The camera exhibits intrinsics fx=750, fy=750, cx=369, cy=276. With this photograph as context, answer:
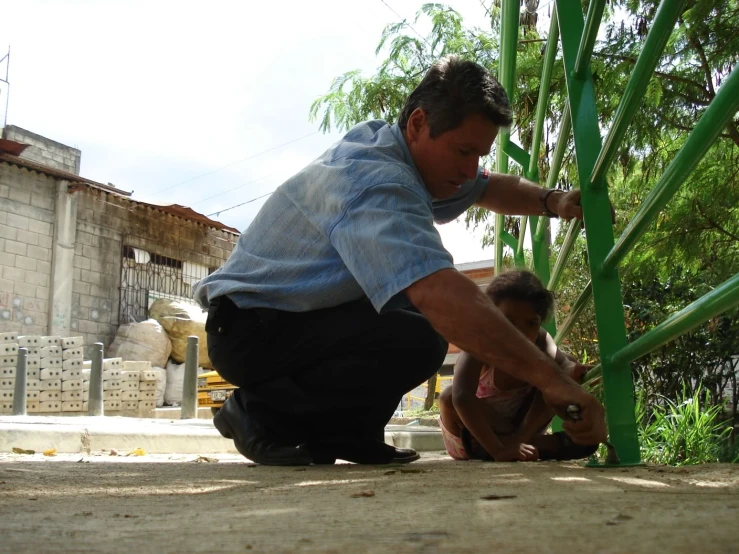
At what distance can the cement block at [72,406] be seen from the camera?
9470mm

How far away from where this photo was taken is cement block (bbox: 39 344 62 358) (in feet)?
30.8

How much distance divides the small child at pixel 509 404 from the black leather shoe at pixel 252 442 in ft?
1.72

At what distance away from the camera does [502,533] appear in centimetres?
64

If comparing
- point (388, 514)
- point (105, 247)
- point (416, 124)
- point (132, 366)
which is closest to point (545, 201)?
point (416, 124)

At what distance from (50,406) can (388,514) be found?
31.4ft

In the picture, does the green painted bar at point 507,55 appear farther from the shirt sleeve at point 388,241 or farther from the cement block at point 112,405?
the cement block at point 112,405

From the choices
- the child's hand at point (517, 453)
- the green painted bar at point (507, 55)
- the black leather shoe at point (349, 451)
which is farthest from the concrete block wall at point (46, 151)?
the child's hand at point (517, 453)

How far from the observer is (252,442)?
6.08 feet

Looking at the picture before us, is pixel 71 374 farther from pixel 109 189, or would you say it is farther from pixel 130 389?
pixel 109 189

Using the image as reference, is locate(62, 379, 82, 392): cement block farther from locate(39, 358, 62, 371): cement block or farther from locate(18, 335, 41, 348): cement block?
locate(18, 335, 41, 348): cement block

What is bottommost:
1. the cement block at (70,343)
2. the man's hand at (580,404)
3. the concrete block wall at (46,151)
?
the man's hand at (580,404)

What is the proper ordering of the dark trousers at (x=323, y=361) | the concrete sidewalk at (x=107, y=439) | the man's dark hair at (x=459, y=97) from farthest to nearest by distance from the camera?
the concrete sidewalk at (x=107, y=439) → the dark trousers at (x=323, y=361) → the man's dark hair at (x=459, y=97)

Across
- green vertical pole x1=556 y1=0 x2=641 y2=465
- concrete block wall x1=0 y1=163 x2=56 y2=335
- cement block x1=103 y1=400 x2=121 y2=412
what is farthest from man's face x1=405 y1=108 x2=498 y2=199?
concrete block wall x1=0 y1=163 x2=56 y2=335

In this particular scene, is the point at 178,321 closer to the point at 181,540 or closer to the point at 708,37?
the point at 708,37
